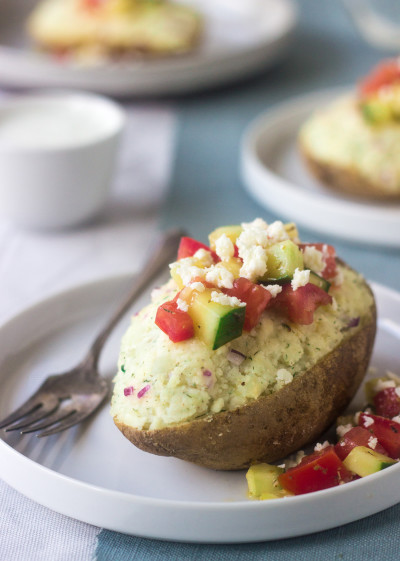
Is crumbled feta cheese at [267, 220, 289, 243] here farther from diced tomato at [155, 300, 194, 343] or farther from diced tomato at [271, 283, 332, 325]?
diced tomato at [155, 300, 194, 343]

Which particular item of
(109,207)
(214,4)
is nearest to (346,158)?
(109,207)

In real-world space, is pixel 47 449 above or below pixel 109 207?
above

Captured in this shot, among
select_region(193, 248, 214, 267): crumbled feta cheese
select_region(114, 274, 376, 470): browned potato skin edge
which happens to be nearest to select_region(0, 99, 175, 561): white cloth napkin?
select_region(114, 274, 376, 470): browned potato skin edge

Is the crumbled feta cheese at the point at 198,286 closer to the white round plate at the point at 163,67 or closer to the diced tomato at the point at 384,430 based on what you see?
the diced tomato at the point at 384,430

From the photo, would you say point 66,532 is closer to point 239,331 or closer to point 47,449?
point 47,449

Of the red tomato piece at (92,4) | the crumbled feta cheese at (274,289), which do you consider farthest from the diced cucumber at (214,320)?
the red tomato piece at (92,4)

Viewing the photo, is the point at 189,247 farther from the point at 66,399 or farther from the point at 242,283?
the point at 66,399

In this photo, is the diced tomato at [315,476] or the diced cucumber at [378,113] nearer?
the diced tomato at [315,476]
